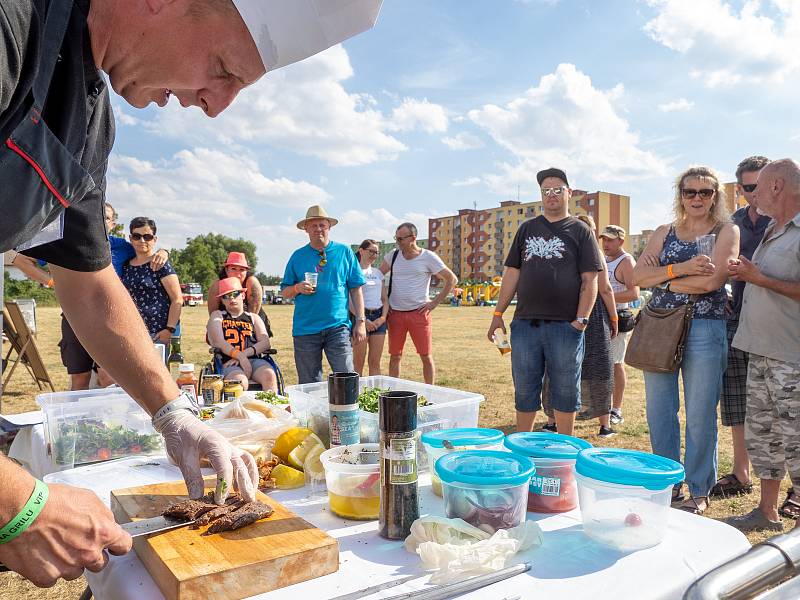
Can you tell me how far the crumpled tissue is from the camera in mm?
1119

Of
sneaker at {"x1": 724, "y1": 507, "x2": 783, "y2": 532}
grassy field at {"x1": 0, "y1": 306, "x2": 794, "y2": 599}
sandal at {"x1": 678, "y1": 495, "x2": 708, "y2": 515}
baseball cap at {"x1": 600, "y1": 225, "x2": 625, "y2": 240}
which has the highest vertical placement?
baseball cap at {"x1": 600, "y1": 225, "x2": 625, "y2": 240}

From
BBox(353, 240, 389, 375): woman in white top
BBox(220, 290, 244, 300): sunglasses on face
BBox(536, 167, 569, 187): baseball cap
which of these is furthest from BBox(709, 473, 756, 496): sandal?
BBox(220, 290, 244, 300): sunglasses on face

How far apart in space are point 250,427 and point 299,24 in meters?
1.33

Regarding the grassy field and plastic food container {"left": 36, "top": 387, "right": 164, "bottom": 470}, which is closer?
plastic food container {"left": 36, "top": 387, "right": 164, "bottom": 470}

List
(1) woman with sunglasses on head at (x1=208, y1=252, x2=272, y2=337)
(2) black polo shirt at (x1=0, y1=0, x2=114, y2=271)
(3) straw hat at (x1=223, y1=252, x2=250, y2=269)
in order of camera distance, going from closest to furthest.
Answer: (2) black polo shirt at (x1=0, y1=0, x2=114, y2=271), (1) woman with sunglasses on head at (x1=208, y1=252, x2=272, y2=337), (3) straw hat at (x1=223, y1=252, x2=250, y2=269)

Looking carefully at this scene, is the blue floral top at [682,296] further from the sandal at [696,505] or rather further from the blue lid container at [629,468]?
the blue lid container at [629,468]

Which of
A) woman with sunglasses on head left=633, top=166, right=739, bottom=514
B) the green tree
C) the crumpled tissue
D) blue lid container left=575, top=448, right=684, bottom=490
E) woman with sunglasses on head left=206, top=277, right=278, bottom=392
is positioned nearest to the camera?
the crumpled tissue

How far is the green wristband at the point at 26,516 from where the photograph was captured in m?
0.89

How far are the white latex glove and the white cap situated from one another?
2.96 ft

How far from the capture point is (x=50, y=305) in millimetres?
32688

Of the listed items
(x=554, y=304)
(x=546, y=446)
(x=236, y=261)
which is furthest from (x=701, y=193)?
(x=236, y=261)

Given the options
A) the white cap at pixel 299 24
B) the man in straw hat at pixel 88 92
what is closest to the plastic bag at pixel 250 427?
the man in straw hat at pixel 88 92

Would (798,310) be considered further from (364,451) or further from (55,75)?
(55,75)

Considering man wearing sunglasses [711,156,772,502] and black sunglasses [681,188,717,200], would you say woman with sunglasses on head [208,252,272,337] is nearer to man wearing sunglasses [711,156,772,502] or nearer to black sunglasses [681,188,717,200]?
black sunglasses [681,188,717,200]
